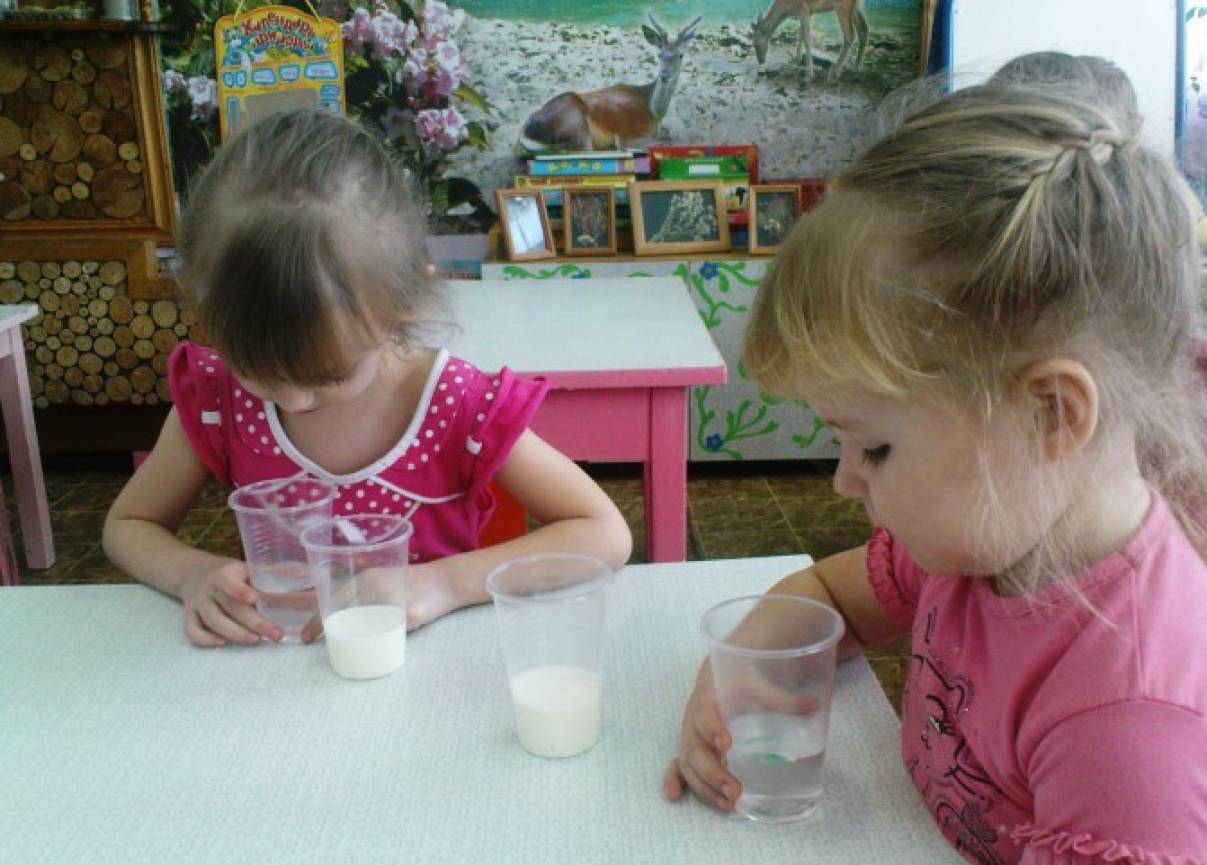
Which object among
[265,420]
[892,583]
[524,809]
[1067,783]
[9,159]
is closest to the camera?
[1067,783]

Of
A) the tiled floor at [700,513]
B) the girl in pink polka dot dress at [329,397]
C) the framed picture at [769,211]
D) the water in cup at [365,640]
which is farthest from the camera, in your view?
the framed picture at [769,211]

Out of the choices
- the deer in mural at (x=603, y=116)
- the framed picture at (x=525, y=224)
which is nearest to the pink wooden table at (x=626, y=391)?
the framed picture at (x=525, y=224)

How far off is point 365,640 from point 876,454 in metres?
0.44

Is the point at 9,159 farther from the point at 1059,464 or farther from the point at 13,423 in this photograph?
the point at 1059,464

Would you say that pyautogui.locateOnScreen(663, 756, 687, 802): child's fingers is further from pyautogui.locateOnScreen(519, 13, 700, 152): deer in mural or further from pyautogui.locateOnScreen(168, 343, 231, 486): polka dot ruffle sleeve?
pyautogui.locateOnScreen(519, 13, 700, 152): deer in mural

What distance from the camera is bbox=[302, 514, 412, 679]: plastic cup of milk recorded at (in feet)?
3.01

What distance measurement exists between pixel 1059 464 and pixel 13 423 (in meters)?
2.86

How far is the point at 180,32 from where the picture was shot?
3.63 metres

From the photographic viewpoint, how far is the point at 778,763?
743mm

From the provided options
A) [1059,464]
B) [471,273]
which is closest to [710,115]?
[471,273]

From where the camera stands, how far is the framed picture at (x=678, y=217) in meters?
3.50

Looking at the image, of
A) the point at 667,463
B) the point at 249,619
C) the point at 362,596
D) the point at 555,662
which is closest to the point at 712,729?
the point at 555,662

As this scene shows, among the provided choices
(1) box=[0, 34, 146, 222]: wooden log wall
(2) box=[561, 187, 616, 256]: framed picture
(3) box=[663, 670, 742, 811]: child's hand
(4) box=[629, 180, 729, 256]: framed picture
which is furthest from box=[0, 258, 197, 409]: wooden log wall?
(3) box=[663, 670, 742, 811]: child's hand

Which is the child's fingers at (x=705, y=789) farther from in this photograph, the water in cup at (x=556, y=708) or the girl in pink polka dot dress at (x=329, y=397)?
the girl in pink polka dot dress at (x=329, y=397)
